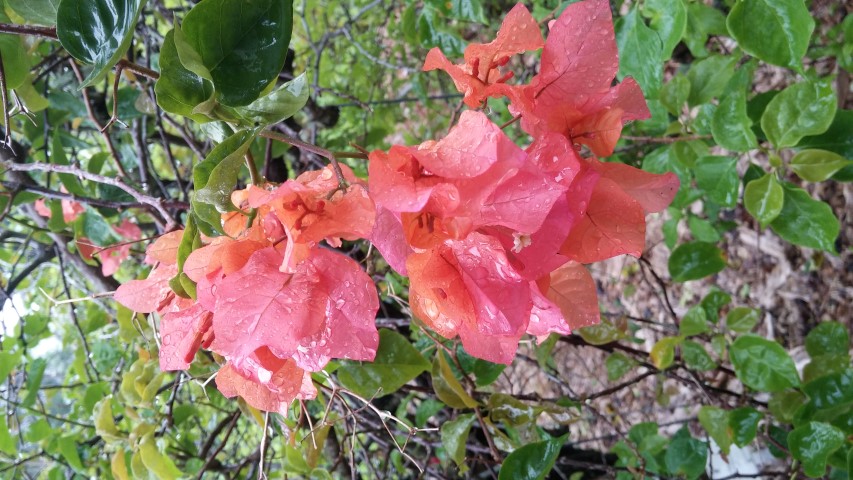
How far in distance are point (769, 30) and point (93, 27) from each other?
63 cm

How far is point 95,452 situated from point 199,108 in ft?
3.21

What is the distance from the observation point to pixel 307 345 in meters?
0.39

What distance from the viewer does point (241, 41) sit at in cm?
39

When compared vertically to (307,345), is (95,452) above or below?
below

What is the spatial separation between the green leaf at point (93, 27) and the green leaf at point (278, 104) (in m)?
0.09

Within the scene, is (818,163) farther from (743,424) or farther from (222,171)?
(222,171)

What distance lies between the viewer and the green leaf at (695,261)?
3.35 ft

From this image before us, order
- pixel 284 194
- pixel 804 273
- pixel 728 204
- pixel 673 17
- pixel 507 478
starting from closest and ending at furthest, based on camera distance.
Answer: pixel 284 194, pixel 507 478, pixel 673 17, pixel 728 204, pixel 804 273

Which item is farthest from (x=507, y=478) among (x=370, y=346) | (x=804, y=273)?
(x=804, y=273)

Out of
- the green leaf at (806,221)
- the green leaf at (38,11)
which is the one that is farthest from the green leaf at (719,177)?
the green leaf at (38,11)

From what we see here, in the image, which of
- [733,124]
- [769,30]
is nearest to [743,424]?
[733,124]

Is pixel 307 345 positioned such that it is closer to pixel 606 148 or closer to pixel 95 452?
pixel 606 148

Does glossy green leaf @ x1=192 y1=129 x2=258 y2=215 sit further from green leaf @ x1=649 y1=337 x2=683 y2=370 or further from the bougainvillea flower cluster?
green leaf @ x1=649 y1=337 x2=683 y2=370

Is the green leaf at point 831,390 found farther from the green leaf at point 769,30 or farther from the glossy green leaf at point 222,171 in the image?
the glossy green leaf at point 222,171
